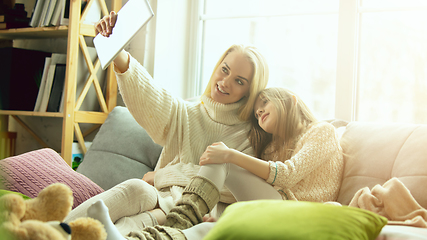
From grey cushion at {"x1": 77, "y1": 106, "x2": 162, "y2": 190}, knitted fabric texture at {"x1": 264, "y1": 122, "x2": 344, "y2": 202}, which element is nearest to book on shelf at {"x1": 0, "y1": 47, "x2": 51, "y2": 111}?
grey cushion at {"x1": 77, "y1": 106, "x2": 162, "y2": 190}

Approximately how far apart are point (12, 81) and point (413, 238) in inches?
81.0

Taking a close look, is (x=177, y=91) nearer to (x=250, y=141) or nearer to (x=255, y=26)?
(x=255, y=26)

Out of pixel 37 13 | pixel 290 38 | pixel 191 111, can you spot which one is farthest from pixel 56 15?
pixel 290 38

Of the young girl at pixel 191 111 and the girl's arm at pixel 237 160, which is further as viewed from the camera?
the young girl at pixel 191 111

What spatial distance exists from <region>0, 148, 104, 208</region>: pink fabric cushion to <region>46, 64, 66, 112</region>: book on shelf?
2.49 ft

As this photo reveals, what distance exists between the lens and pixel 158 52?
213 centimetres

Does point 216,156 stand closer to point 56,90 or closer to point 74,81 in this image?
point 74,81

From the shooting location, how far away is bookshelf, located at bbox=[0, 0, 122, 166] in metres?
1.89

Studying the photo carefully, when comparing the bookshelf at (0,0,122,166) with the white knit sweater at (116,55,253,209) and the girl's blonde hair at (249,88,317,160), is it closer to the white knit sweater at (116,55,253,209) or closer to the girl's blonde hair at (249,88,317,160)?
the white knit sweater at (116,55,253,209)

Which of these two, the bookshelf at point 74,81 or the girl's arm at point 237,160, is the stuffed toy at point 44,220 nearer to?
the girl's arm at point 237,160

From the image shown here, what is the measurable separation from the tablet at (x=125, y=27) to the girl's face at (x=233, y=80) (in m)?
0.42

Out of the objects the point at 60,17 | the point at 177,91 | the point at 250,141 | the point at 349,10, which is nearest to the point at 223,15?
the point at 177,91

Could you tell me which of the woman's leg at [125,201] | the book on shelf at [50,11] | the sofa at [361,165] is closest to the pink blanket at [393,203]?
the sofa at [361,165]

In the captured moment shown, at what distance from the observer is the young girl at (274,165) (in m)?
1.02
